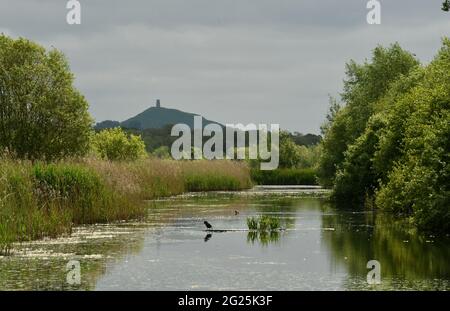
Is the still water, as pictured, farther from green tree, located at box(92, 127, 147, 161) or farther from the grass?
the grass

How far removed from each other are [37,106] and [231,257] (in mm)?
30996

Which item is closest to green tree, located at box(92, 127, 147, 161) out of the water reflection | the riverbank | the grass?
the grass

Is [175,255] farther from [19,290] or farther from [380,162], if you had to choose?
[380,162]

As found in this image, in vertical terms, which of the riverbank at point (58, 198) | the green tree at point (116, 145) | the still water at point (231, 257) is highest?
the green tree at point (116, 145)

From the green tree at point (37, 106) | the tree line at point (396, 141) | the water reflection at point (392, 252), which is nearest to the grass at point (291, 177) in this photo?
the tree line at point (396, 141)

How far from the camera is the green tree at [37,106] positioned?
49.2 metres

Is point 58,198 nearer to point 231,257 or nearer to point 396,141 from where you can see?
point 231,257

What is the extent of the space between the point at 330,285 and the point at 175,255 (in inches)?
226

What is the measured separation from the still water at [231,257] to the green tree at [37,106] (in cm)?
1915

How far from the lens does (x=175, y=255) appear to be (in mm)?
21562

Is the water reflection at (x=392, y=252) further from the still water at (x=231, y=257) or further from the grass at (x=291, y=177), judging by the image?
the grass at (x=291, y=177)
